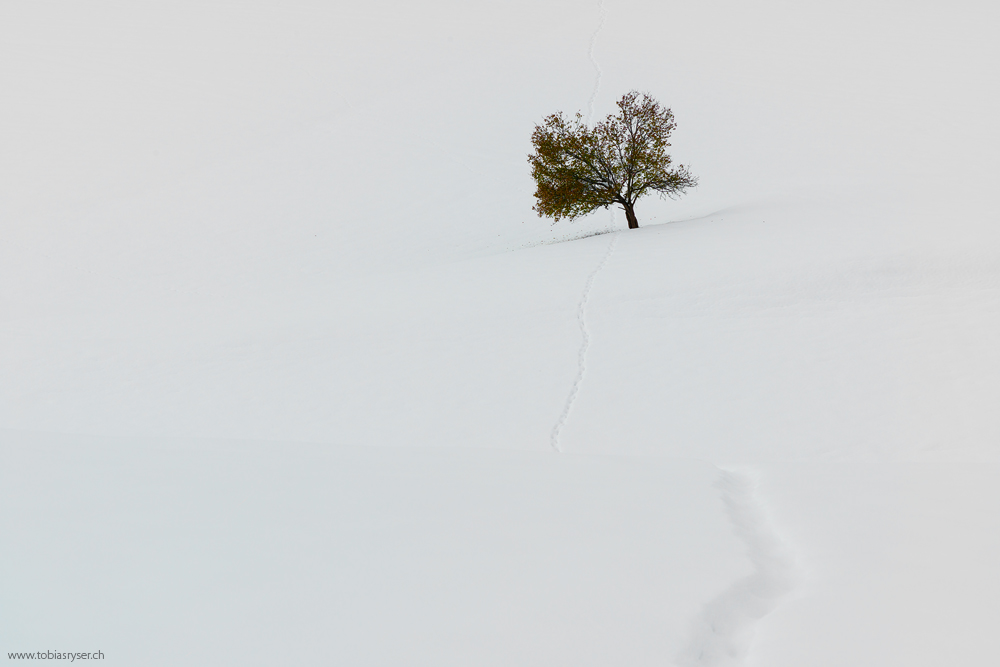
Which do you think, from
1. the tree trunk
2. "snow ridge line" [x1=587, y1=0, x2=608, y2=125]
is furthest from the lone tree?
"snow ridge line" [x1=587, y1=0, x2=608, y2=125]

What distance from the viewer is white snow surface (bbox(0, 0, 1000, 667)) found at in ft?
16.4

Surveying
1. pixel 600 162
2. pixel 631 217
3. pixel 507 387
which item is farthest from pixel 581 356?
pixel 631 217

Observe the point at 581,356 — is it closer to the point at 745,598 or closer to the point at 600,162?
the point at 745,598

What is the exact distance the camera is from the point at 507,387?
506 inches

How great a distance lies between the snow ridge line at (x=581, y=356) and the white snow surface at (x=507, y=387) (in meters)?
0.09

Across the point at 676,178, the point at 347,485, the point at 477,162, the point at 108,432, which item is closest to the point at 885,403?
the point at 347,485

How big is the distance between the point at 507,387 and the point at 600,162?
34.7ft

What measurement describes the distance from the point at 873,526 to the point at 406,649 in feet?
12.6

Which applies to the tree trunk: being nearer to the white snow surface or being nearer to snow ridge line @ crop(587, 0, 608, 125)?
the white snow surface

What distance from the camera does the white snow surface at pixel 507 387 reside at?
5.01 metres

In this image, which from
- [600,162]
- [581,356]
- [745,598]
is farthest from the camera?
[600,162]

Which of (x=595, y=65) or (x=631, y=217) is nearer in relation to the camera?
(x=631, y=217)

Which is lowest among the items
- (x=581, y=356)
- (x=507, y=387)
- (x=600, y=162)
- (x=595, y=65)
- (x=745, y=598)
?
(x=745, y=598)

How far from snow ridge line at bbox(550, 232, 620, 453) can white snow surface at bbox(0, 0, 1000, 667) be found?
87 mm
